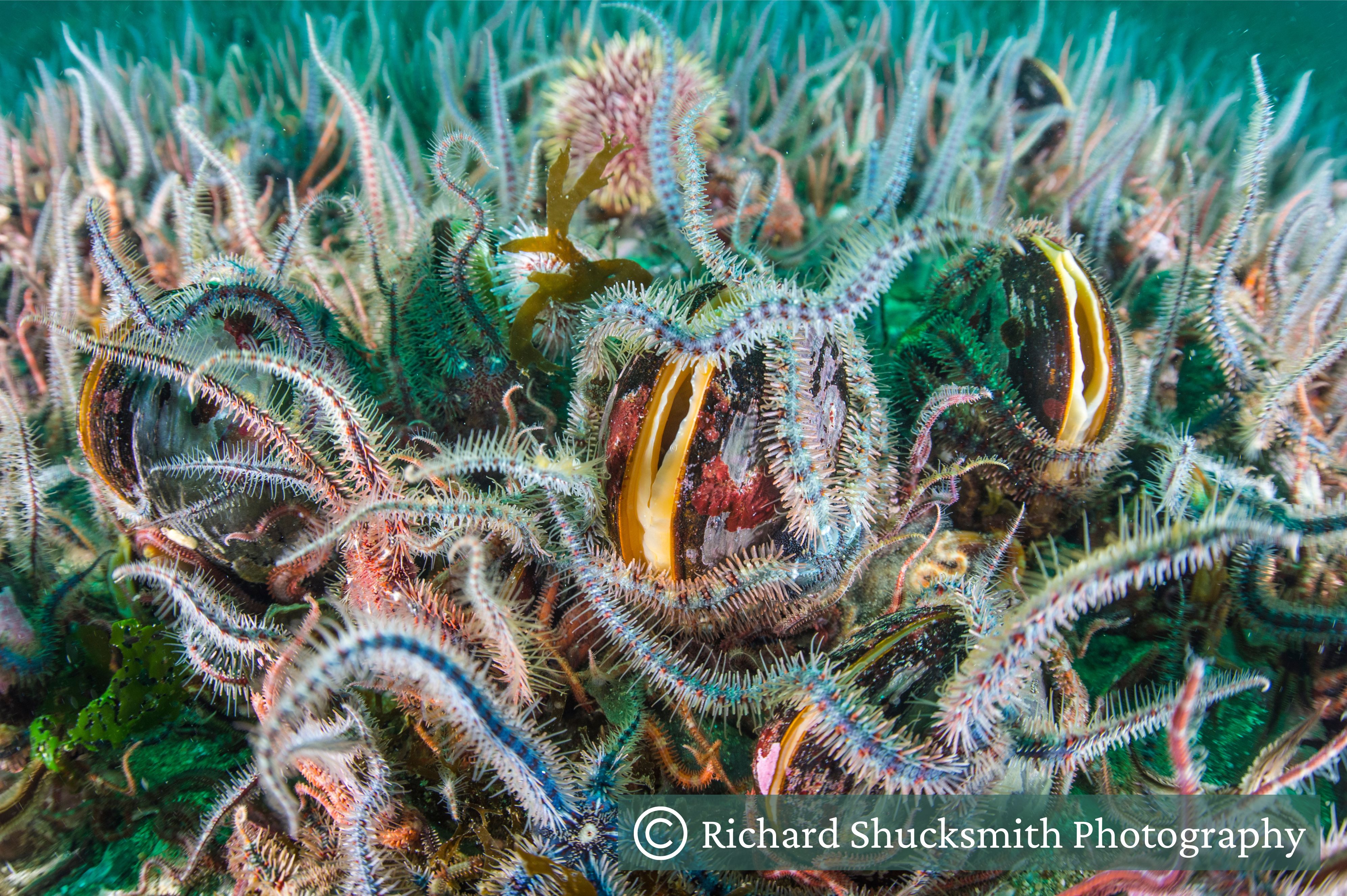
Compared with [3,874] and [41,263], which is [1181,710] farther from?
[41,263]

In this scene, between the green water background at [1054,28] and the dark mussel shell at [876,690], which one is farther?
the green water background at [1054,28]

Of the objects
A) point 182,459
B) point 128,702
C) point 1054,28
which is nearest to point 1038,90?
point 1054,28

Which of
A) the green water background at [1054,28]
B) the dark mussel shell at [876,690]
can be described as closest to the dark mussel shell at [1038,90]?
the green water background at [1054,28]

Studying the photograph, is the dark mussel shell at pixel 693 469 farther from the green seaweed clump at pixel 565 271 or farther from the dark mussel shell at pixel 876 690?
the green seaweed clump at pixel 565 271

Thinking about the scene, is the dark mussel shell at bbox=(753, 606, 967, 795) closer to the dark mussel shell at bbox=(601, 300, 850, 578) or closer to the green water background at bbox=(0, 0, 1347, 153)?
the dark mussel shell at bbox=(601, 300, 850, 578)

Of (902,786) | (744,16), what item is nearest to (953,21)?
(744,16)
